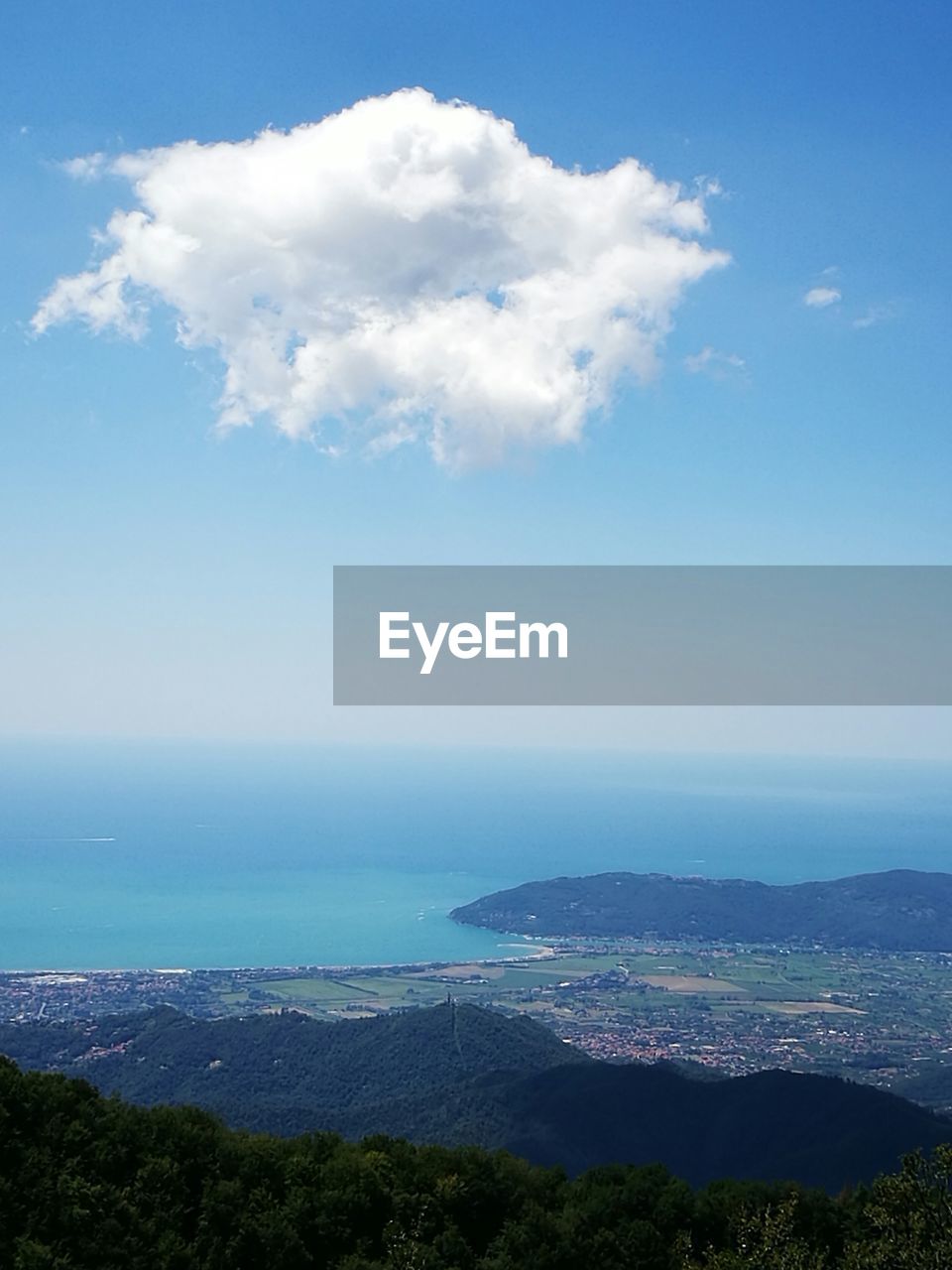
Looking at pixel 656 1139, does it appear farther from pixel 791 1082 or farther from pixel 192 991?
pixel 192 991

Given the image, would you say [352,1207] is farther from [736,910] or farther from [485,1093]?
[736,910]

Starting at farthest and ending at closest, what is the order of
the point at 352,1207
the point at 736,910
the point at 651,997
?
the point at 736,910
the point at 651,997
the point at 352,1207

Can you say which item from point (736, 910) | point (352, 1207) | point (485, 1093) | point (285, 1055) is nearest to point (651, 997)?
point (285, 1055)

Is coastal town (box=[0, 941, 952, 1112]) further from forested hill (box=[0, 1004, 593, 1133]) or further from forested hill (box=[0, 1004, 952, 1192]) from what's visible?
forested hill (box=[0, 1004, 952, 1192])

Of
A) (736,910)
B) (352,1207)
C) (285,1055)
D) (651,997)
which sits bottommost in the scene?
(651,997)

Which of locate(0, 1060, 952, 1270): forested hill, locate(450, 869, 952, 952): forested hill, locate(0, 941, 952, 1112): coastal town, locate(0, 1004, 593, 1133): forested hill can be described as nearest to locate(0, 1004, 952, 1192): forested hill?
locate(0, 1004, 593, 1133): forested hill

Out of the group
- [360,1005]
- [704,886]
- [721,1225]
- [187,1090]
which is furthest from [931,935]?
[721,1225]

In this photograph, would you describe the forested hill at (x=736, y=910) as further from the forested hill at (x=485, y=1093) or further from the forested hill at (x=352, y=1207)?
the forested hill at (x=352, y=1207)
